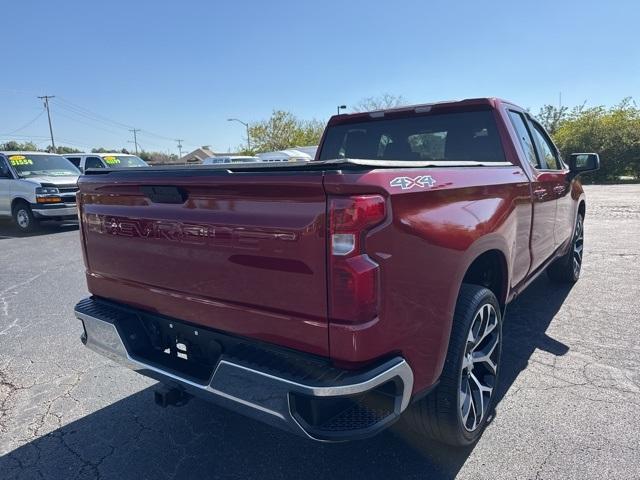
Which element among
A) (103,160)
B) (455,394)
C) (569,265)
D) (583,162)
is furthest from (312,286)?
(103,160)

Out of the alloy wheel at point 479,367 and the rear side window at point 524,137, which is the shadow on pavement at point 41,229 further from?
the alloy wheel at point 479,367

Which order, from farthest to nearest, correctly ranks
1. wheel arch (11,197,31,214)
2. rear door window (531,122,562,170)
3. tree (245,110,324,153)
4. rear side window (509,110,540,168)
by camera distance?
tree (245,110,324,153) → wheel arch (11,197,31,214) → rear door window (531,122,562,170) → rear side window (509,110,540,168)

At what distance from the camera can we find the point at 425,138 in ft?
12.3

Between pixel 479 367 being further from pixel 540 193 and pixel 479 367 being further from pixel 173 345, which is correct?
pixel 173 345

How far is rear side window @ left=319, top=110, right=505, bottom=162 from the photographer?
353 cm

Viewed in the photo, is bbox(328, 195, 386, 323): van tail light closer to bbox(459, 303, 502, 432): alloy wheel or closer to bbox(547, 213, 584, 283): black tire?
bbox(459, 303, 502, 432): alloy wheel

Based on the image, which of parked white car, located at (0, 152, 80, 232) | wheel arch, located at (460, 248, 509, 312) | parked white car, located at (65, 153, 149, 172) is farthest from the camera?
parked white car, located at (65, 153, 149, 172)

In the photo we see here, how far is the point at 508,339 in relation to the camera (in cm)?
396

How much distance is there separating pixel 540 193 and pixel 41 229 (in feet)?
40.3

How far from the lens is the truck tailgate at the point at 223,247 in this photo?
179 cm

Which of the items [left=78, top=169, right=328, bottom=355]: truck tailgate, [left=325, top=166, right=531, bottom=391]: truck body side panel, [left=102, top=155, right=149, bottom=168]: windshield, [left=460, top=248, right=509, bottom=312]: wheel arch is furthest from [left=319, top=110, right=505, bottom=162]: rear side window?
[left=102, top=155, right=149, bottom=168]: windshield

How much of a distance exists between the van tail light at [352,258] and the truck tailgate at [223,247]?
0.17 feet

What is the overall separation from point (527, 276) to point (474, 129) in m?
1.24

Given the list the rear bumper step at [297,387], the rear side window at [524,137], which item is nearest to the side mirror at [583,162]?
the rear side window at [524,137]
